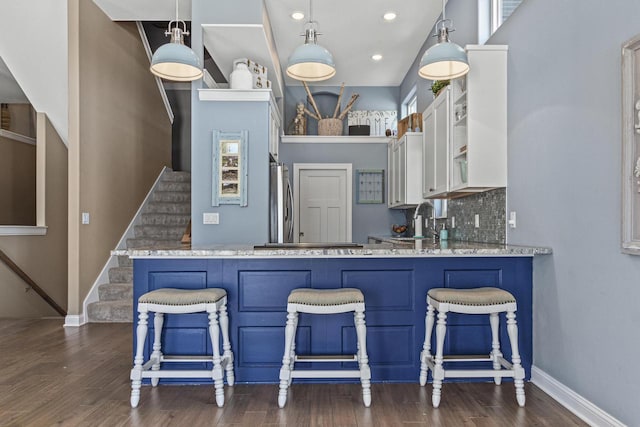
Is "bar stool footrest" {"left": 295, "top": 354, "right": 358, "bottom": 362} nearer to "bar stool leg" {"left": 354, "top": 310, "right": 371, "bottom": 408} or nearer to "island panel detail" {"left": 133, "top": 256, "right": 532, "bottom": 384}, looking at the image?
"island panel detail" {"left": 133, "top": 256, "right": 532, "bottom": 384}

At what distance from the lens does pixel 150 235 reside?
5.68 metres

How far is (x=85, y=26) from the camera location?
4469mm

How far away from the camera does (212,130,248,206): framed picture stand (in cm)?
399

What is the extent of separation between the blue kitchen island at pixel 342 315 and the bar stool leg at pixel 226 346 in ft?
0.26

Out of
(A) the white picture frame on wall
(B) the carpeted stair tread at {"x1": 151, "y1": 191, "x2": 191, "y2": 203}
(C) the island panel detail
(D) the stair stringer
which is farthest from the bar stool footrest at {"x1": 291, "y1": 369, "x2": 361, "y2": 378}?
(B) the carpeted stair tread at {"x1": 151, "y1": 191, "x2": 191, "y2": 203}

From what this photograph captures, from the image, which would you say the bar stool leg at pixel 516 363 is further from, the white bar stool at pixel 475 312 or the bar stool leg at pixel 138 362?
the bar stool leg at pixel 138 362

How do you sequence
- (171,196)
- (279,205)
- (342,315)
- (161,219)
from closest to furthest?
(342,315), (279,205), (161,219), (171,196)

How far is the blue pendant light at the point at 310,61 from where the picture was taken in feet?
9.07

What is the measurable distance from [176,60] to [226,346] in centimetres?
194

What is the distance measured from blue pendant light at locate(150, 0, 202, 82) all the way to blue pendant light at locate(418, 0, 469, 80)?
62.8 inches

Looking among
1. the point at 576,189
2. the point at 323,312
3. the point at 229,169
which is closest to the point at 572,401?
the point at 576,189

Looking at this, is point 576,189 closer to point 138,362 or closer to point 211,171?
point 138,362

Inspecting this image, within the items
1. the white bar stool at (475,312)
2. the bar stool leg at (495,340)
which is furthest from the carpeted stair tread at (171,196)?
the bar stool leg at (495,340)

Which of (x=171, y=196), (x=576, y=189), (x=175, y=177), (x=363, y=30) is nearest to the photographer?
(x=576, y=189)
